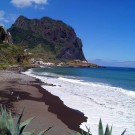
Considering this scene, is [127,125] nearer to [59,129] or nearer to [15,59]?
[59,129]

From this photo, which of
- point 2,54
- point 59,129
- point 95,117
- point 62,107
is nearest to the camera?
point 59,129

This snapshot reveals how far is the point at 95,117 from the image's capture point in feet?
60.1

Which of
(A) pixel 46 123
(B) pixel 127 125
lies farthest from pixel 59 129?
(B) pixel 127 125

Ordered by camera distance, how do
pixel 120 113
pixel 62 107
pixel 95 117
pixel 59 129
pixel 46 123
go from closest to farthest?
pixel 59 129
pixel 46 123
pixel 95 117
pixel 120 113
pixel 62 107

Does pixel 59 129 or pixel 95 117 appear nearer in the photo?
pixel 59 129

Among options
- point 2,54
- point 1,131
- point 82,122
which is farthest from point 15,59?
point 1,131

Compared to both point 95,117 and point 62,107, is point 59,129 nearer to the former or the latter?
point 95,117

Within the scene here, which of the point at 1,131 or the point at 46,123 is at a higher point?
the point at 1,131

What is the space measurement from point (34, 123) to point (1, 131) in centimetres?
929

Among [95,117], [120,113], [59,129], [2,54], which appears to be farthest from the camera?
[2,54]

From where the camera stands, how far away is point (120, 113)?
20.6 m

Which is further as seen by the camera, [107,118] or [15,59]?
[15,59]

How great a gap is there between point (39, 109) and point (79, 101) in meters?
5.78

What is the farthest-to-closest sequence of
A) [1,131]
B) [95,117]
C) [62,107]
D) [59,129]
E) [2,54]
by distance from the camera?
[2,54], [62,107], [95,117], [59,129], [1,131]
